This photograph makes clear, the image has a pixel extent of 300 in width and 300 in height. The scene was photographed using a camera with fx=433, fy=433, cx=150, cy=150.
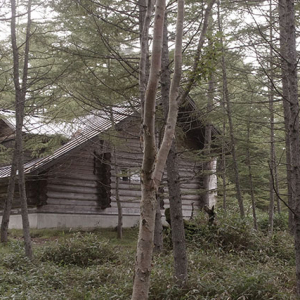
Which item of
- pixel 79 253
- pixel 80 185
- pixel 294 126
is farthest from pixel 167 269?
pixel 80 185

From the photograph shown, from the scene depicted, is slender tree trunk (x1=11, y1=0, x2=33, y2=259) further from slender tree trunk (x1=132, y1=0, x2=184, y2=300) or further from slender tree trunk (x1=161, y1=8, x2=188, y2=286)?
slender tree trunk (x1=132, y1=0, x2=184, y2=300)

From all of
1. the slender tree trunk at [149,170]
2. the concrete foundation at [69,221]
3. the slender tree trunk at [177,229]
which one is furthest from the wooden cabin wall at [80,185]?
the slender tree trunk at [149,170]

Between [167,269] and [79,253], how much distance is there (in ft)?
10.3

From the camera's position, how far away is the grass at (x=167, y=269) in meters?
7.58

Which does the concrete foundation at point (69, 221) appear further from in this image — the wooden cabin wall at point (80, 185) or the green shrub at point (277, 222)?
the green shrub at point (277, 222)

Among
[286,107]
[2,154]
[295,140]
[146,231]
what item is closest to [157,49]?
[146,231]

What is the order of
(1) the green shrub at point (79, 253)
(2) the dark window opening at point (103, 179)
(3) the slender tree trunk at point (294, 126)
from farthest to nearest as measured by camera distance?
1. (2) the dark window opening at point (103, 179)
2. (1) the green shrub at point (79, 253)
3. (3) the slender tree trunk at point (294, 126)

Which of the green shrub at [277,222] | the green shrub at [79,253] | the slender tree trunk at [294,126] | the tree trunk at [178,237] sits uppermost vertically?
the slender tree trunk at [294,126]

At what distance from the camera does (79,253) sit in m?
11.2

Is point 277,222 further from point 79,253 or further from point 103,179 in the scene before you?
point 79,253

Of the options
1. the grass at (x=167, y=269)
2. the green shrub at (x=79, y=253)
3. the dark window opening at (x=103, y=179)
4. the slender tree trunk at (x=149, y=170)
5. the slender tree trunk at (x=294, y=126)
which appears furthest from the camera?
the dark window opening at (x=103, y=179)

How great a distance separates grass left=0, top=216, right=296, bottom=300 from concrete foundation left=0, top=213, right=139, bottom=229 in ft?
5.33

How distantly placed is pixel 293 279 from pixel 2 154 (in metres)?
10.5

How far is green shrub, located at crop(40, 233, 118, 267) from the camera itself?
36.3ft
